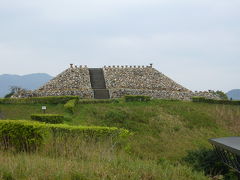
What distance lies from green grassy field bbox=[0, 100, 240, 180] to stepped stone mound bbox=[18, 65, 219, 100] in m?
6.70

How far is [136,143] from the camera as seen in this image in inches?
794

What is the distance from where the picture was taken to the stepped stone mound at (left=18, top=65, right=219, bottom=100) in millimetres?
39531

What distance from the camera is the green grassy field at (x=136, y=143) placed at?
25.6ft

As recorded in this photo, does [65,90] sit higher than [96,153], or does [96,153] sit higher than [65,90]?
[65,90]

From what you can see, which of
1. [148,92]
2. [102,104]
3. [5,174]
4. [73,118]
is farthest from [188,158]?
[148,92]

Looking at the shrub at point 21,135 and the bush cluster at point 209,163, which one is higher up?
the shrub at point 21,135

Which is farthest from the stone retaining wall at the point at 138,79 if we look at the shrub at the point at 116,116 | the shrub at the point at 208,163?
the shrub at the point at 208,163

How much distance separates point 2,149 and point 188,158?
7.32m

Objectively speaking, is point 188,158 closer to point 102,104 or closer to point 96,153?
point 96,153

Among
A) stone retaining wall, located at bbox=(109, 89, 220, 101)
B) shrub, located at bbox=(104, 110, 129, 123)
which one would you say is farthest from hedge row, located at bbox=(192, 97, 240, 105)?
shrub, located at bbox=(104, 110, 129, 123)

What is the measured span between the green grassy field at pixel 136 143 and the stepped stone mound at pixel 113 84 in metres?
6.70

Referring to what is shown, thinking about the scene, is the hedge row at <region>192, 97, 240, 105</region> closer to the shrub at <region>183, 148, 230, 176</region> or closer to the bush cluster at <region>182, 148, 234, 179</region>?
the shrub at <region>183, 148, 230, 176</region>

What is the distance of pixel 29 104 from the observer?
3189cm

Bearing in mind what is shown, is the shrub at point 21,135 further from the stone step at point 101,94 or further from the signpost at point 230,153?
the stone step at point 101,94
